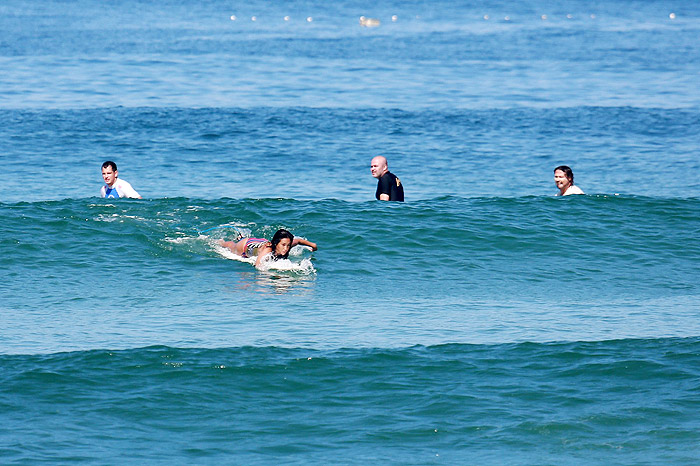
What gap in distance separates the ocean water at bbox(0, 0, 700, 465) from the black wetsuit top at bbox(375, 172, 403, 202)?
323 mm

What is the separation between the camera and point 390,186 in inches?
725

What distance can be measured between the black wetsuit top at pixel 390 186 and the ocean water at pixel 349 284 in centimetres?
32

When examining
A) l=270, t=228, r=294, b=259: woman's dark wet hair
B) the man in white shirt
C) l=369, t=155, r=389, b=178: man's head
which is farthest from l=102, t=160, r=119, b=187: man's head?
Answer: l=369, t=155, r=389, b=178: man's head

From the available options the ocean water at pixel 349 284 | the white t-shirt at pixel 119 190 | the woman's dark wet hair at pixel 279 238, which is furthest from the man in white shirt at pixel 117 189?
the woman's dark wet hair at pixel 279 238

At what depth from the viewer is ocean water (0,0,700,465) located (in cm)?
997

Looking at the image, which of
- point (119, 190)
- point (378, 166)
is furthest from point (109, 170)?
point (378, 166)

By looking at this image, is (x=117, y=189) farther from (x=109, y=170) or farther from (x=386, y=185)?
(x=386, y=185)

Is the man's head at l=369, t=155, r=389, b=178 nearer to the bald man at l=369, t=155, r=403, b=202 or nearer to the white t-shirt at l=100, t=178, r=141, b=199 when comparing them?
the bald man at l=369, t=155, r=403, b=202

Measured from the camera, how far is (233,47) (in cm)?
5712

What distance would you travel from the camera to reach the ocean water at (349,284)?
9.97 meters

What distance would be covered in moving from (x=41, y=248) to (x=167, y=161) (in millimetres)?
11971

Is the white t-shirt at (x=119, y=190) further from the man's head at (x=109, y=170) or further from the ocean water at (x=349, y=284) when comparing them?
the man's head at (x=109, y=170)

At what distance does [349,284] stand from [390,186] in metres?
3.89

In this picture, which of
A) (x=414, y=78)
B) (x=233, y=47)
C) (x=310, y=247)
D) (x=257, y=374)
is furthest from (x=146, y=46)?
(x=257, y=374)
